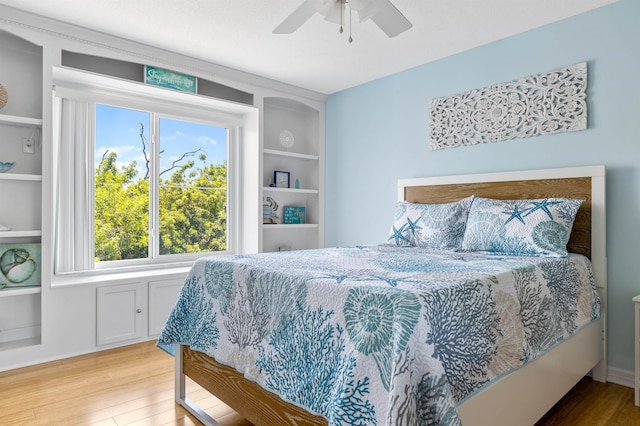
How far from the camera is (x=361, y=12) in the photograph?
79.9 inches

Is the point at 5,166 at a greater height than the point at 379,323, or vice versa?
the point at 5,166

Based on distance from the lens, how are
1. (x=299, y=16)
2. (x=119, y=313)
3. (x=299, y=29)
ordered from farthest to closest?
(x=119, y=313) → (x=299, y=29) → (x=299, y=16)

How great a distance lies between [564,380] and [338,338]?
142cm

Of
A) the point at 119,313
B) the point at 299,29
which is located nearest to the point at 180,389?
the point at 119,313

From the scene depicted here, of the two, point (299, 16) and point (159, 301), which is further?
point (159, 301)

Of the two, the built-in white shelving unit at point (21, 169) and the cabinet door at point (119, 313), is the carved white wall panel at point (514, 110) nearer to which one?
the cabinet door at point (119, 313)

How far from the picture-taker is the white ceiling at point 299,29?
2547 millimetres

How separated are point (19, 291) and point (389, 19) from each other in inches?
116

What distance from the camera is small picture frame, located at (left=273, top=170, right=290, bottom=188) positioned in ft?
14.5

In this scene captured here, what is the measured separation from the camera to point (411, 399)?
1083mm

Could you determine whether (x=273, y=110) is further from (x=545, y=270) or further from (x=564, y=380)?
(x=564, y=380)

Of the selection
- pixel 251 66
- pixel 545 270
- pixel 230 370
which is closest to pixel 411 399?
pixel 230 370

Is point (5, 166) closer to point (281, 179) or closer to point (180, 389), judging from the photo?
point (180, 389)

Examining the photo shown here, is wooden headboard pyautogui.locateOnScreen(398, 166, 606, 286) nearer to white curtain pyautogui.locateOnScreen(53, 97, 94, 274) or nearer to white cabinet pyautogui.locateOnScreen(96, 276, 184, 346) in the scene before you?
white cabinet pyautogui.locateOnScreen(96, 276, 184, 346)
